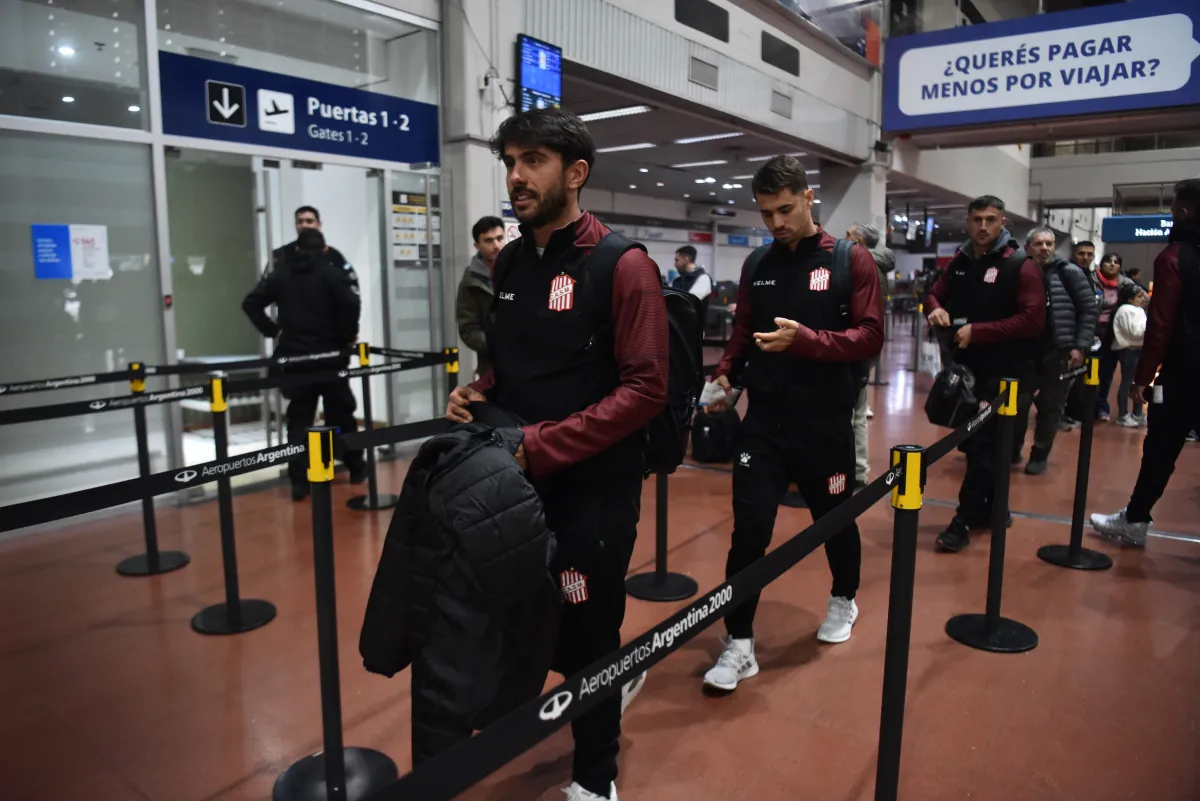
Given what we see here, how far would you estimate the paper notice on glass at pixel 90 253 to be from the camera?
4834mm

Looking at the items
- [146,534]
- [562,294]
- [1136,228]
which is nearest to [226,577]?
[146,534]

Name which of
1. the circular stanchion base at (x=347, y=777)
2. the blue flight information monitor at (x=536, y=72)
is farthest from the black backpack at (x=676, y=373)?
the blue flight information monitor at (x=536, y=72)

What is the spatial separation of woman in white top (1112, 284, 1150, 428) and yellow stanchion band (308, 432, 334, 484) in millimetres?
6984

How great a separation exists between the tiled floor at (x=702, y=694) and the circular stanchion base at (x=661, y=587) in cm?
8

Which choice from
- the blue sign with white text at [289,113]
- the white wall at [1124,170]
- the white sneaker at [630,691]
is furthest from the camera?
the white wall at [1124,170]

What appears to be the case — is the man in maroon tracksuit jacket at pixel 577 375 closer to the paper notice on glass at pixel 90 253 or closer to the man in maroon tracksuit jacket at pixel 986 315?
the man in maroon tracksuit jacket at pixel 986 315

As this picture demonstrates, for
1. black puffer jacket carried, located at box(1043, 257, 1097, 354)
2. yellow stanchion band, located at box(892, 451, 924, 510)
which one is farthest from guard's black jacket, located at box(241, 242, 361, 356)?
black puffer jacket carried, located at box(1043, 257, 1097, 354)

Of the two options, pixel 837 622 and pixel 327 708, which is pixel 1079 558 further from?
pixel 327 708

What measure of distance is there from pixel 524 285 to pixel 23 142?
13.6 feet

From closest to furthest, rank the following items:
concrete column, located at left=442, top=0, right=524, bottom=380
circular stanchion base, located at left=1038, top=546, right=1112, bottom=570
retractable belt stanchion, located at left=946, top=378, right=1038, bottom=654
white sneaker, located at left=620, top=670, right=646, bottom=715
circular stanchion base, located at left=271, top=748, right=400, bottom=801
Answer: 1. circular stanchion base, located at left=271, top=748, right=400, bottom=801
2. white sneaker, located at left=620, top=670, right=646, bottom=715
3. retractable belt stanchion, located at left=946, top=378, right=1038, bottom=654
4. circular stanchion base, located at left=1038, top=546, right=1112, bottom=570
5. concrete column, located at left=442, top=0, right=524, bottom=380

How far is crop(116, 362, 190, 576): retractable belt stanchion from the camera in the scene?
3.92 metres

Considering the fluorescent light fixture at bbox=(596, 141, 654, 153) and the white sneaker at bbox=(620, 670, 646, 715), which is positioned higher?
the fluorescent light fixture at bbox=(596, 141, 654, 153)

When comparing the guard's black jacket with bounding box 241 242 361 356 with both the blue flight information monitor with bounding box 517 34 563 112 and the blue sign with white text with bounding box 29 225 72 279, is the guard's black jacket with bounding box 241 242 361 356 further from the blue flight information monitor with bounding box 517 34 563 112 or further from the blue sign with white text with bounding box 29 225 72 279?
the blue flight information monitor with bounding box 517 34 563 112

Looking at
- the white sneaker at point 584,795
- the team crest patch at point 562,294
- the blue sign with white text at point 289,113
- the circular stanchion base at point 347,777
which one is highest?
the blue sign with white text at point 289,113
